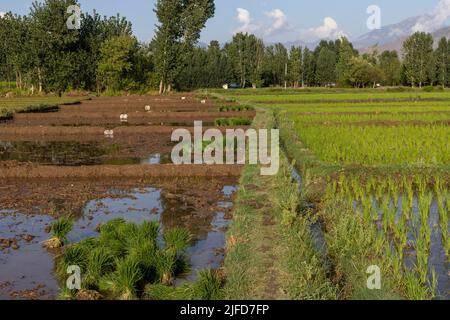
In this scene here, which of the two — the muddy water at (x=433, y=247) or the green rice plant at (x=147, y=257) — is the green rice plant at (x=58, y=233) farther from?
the muddy water at (x=433, y=247)

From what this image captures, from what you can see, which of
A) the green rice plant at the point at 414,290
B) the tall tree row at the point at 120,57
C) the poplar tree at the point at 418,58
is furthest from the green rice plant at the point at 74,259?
the poplar tree at the point at 418,58

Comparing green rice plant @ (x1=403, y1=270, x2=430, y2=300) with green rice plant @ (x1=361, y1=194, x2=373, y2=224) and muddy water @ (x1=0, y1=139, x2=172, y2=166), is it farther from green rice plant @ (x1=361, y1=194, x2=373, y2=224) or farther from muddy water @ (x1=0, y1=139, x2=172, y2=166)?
muddy water @ (x1=0, y1=139, x2=172, y2=166)

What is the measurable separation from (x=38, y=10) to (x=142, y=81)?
408 inches

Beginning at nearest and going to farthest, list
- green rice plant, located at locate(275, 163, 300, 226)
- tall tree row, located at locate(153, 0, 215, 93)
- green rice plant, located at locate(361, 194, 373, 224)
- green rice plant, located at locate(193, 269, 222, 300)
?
green rice plant, located at locate(193, 269, 222, 300), green rice plant, located at locate(275, 163, 300, 226), green rice plant, located at locate(361, 194, 373, 224), tall tree row, located at locate(153, 0, 215, 93)

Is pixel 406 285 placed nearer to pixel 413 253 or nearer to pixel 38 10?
pixel 413 253

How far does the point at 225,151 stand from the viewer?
11.5m

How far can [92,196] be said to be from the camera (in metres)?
7.96

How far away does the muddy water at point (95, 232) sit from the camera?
460 cm

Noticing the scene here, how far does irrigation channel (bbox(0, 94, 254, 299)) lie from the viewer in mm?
5109

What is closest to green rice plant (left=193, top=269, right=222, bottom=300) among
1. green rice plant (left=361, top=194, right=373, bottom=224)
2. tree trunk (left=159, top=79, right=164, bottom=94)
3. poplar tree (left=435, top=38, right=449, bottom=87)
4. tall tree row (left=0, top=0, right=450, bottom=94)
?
green rice plant (left=361, top=194, right=373, bottom=224)

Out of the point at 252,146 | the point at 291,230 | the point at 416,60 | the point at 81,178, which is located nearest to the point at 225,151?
the point at 252,146

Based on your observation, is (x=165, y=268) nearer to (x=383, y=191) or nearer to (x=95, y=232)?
(x=95, y=232)

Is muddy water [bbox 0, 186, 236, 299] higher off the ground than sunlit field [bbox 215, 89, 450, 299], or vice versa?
sunlit field [bbox 215, 89, 450, 299]

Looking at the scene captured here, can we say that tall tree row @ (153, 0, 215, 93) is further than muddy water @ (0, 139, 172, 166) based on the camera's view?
Yes
